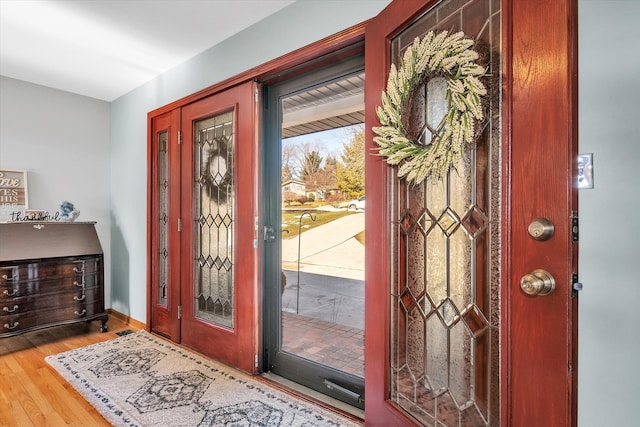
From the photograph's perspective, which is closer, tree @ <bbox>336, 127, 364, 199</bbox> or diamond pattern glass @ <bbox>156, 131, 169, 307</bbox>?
tree @ <bbox>336, 127, 364, 199</bbox>

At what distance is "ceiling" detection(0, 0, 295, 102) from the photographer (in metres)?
2.29

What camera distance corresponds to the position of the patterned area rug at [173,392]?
195cm

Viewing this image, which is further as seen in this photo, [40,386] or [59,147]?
[59,147]

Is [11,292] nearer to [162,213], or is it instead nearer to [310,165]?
[162,213]

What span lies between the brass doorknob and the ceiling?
7.01 feet

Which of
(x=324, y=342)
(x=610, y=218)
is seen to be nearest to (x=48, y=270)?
(x=324, y=342)

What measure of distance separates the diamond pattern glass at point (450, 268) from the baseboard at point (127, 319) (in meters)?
2.93

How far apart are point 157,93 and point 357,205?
2325 mm

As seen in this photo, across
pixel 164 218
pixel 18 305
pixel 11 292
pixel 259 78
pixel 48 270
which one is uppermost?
pixel 259 78

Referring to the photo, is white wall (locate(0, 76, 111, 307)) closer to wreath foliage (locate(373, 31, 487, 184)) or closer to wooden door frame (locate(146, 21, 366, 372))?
wooden door frame (locate(146, 21, 366, 372))

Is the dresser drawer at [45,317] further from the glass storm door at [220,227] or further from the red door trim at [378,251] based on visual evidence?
the red door trim at [378,251]

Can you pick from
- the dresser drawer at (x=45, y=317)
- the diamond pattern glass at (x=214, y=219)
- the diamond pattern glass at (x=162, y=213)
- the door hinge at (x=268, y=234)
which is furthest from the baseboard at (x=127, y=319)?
the door hinge at (x=268, y=234)

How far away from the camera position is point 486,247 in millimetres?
1199

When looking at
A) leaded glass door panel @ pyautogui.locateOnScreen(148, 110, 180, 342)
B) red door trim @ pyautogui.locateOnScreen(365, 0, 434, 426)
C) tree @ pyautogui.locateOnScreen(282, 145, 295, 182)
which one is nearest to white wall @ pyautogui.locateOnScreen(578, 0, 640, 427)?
red door trim @ pyautogui.locateOnScreen(365, 0, 434, 426)
